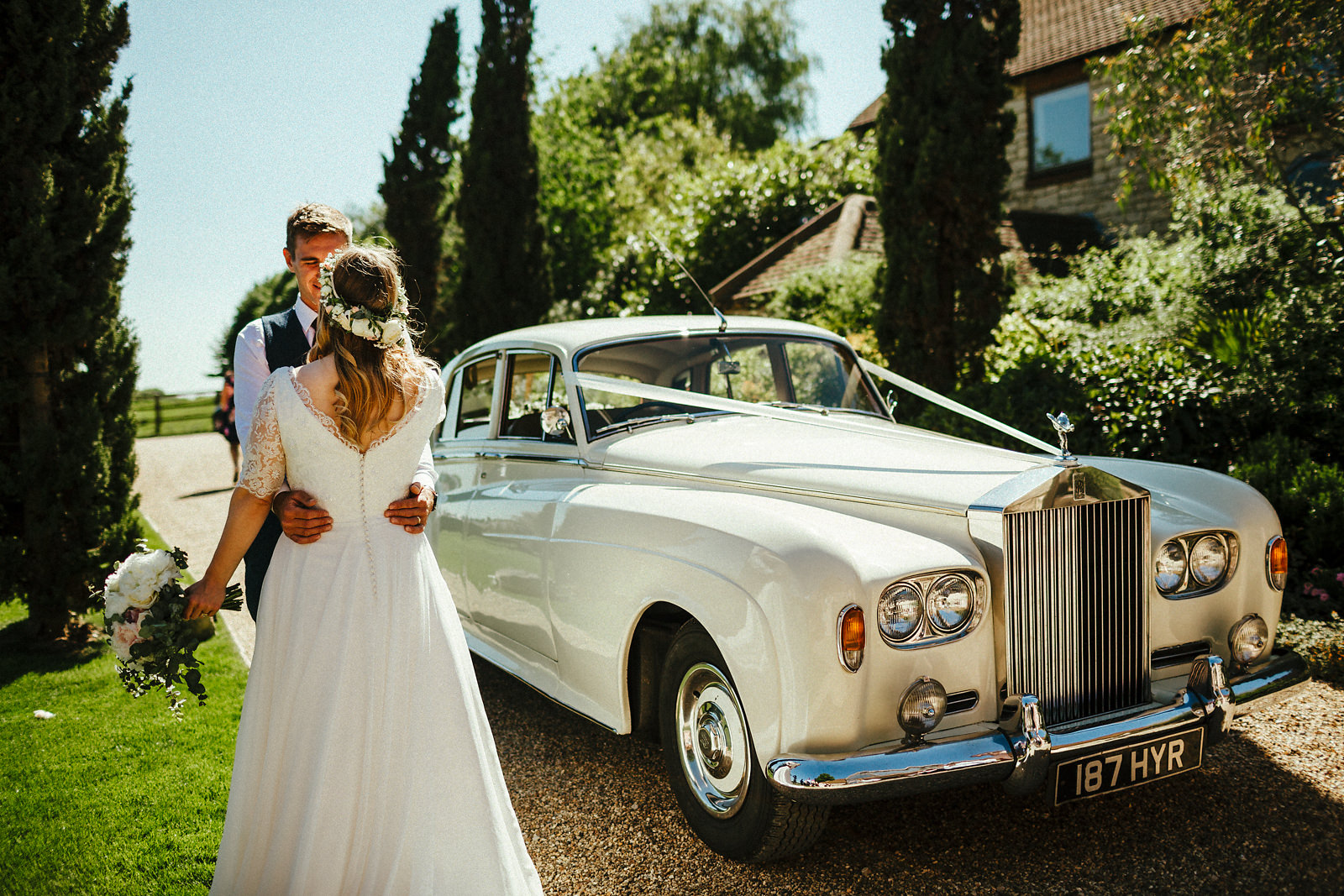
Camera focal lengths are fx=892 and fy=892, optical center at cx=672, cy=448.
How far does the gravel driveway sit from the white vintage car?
0.24 metres

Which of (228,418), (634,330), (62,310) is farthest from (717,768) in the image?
(228,418)

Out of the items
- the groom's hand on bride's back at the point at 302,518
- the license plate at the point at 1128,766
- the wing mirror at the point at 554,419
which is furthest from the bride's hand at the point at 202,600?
the license plate at the point at 1128,766

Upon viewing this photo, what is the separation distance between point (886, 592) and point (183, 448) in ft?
67.2

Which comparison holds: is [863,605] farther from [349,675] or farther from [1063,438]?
[349,675]

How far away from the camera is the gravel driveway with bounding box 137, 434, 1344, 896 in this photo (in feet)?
9.28

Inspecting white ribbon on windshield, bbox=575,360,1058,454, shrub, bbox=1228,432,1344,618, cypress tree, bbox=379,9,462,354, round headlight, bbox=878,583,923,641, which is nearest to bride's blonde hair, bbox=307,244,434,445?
white ribbon on windshield, bbox=575,360,1058,454

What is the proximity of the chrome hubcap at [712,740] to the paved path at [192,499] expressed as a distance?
2.17 meters

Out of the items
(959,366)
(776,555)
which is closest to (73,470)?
(776,555)

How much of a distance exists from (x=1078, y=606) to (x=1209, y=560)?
2.11 ft

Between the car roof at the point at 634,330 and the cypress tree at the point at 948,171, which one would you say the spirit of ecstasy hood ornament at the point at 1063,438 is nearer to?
the car roof at the point at 634,330

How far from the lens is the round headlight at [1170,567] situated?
3.08 m

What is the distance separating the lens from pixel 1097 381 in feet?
22.9

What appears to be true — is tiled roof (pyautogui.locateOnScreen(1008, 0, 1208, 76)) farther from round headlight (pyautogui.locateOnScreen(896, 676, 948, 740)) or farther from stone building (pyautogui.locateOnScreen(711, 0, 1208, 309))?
round headlight (pyautogui.locateOnScreen(896, 676, 948, 740))

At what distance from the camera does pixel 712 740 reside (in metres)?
3.00
